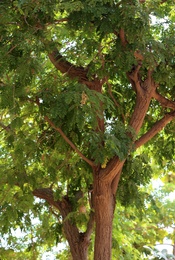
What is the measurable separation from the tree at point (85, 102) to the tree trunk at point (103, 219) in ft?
0.05

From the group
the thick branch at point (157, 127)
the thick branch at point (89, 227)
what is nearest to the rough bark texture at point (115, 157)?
the thick branch at point (157, 127)

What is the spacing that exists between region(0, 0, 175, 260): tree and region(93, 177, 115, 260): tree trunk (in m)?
0.02

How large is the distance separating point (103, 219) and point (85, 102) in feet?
7.36

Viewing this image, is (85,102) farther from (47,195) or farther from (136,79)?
(47,195)

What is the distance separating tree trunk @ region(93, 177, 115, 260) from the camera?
8.39 metres

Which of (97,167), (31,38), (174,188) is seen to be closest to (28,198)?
(97,167)

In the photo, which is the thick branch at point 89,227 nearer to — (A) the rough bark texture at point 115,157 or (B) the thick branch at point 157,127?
(A) the rough bark texture at point 115,157

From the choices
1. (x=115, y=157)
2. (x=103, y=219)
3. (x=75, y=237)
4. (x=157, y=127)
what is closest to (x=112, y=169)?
(x=115, y=157)

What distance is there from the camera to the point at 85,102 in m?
7.04

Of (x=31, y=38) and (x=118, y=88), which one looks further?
(x=118, y=88)

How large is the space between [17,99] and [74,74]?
117cm

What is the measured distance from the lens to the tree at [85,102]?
7.17m

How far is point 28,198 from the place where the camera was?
882 cm

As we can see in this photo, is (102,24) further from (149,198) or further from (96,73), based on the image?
(149,198)
